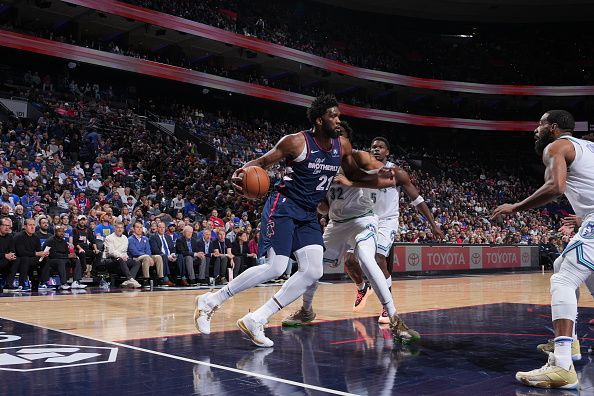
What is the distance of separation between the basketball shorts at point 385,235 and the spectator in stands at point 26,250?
609 centimetres

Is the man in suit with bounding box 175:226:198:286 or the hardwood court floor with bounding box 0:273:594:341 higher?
the man in suit with bounding box 175:226:198:286

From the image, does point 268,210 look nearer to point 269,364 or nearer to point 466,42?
point 269,364

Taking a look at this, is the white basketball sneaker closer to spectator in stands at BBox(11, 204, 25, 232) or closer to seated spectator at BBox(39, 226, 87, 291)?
seated spectator at BBox(39, 226, 87, 291)

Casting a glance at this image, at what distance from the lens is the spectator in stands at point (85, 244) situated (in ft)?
35.9

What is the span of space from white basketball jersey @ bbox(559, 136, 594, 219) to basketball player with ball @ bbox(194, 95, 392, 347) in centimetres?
177

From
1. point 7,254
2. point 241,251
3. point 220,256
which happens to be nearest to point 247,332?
point 7,254

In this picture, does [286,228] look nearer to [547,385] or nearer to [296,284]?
[296,284]

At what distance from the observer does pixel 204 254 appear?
41.2ft

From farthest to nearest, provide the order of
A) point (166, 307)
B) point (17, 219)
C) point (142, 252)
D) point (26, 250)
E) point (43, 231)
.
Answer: point (142, 252)
point (17, 219)
point (43, 231)
point (26, 250)
point (166, 307)

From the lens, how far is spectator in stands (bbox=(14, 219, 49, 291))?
9.91 meters

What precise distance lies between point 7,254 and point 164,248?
10.1 feet

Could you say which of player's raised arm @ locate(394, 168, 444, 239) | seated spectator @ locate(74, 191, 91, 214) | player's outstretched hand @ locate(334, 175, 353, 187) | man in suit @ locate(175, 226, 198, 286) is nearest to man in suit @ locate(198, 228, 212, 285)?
man in suit @ locate(175, 226, 198, 286)

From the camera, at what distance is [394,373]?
3.83 meters

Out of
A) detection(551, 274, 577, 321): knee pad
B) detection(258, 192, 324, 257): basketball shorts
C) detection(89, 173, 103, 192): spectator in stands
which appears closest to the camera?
detection(551, 274, 577, 321): knee pad
